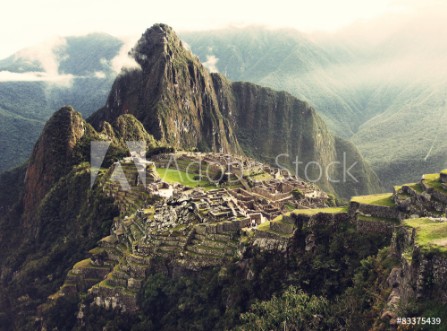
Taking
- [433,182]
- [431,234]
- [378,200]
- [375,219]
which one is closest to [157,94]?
[378,200]

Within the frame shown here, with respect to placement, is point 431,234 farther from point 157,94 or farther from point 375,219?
point 157,94

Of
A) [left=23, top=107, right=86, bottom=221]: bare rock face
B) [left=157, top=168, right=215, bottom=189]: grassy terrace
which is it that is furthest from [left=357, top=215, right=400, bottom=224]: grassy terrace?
[left=23, top=107, right=86, bottom=221]: bare rock face

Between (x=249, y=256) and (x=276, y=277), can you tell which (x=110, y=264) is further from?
(x=276, y=277)

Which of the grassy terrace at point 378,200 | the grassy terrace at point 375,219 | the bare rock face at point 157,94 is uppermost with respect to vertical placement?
the bare rock face at point 157,94

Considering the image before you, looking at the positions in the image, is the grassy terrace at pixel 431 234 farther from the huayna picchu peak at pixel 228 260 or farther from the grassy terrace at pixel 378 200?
the grassy terrace at pixel 378 200

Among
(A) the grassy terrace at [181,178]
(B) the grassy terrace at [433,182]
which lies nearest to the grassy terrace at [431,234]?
(B) the grassy terrace at [433,182]

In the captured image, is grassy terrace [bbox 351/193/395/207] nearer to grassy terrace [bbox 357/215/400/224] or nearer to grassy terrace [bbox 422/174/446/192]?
grassy terrace [bbox 357/215/400/224]
